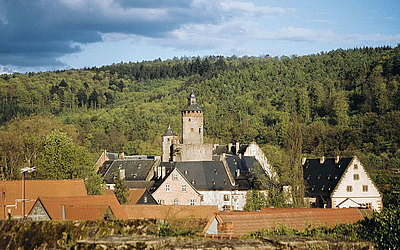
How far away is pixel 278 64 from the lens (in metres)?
193

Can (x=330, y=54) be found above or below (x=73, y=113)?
above

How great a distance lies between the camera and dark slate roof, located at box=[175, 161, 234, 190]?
2729 inches

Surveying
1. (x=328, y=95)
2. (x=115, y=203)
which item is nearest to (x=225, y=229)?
(x=115, y=203)

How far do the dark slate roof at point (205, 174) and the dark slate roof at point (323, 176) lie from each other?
1034 centimetres

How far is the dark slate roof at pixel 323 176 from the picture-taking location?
69062 mm

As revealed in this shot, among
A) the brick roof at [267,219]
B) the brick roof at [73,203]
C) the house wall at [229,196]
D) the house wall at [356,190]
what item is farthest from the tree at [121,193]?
the brick roof at [267,219]

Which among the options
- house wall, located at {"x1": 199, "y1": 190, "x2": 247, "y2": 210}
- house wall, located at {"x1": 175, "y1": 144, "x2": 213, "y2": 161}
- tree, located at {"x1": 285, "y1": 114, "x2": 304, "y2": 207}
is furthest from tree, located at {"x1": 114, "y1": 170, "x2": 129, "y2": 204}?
tree, located at {"x1": 285, "y1": 114, "x2": 304, "y2": 207}

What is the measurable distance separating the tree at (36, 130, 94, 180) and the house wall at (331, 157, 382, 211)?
29559 millimetres

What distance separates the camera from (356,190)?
67.6 m

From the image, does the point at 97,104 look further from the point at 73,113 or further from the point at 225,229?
the point at 225,229

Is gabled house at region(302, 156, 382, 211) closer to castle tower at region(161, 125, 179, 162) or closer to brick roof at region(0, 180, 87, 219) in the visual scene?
castle tower at region(161, 125, 179, 162)

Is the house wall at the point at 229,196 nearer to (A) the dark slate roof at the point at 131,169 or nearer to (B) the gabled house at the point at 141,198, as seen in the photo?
(B) the gabled house at the point at 141,198

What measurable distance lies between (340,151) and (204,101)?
67.2 meters

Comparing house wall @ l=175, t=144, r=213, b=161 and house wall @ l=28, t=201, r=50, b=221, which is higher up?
house wall @ l=28, t=201, r=50, b=221
